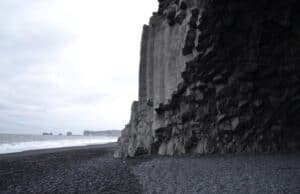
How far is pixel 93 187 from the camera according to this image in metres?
11.0

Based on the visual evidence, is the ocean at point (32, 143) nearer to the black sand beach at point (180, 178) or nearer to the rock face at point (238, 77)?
the rock face at point (238, 77)

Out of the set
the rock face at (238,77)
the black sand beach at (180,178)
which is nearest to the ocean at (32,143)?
the rock face at (238,77)

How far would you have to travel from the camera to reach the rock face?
18484mm

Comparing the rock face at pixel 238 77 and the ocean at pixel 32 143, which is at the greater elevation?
the rock face at pixel 238 77

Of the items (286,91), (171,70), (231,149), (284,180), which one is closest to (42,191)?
(284,180)

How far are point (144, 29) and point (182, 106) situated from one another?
8074 millimetres

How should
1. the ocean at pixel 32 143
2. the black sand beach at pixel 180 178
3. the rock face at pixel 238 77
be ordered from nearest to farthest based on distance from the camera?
the black sand beach at pixel 180 178 < the rock face at pixel 238 77 < the ocean at pixel 32 143

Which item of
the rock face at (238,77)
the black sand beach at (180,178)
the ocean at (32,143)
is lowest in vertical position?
the black sand beach at (180,178)

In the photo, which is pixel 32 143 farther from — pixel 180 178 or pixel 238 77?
pixel 180 178

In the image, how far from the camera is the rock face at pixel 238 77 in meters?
18.5

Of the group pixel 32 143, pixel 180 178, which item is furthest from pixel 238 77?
pixel 32 143

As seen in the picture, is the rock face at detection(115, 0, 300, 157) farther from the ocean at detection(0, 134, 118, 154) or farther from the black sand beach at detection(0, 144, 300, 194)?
the ocean at detection(0, 134, 118, 154)

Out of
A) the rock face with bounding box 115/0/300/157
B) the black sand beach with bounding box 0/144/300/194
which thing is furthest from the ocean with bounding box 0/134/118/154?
the black sand beach with bounding box 0/144/300/194

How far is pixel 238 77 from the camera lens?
19.0 m
